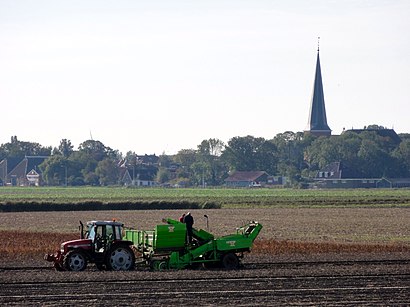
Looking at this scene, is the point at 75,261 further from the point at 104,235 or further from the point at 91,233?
the point at 104,235

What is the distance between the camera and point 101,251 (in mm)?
30891

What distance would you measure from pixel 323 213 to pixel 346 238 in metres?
24.5

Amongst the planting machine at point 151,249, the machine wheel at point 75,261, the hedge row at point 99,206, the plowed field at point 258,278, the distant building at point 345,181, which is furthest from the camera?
the distant building at point 345,181

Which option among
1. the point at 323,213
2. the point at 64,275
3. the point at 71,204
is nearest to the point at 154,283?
the point at 64,275

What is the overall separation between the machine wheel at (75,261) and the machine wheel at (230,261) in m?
4.31

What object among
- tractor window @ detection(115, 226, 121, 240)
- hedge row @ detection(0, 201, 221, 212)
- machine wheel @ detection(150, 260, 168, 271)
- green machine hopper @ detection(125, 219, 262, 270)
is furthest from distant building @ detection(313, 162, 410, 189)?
tractor window @ detection(115, 226, 121, 240)

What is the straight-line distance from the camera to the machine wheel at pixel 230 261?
104 ft

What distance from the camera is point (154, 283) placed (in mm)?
27312

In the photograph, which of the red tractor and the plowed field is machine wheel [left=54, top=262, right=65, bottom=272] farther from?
the plowed field

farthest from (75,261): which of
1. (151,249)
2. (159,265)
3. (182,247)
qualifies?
(182,247)

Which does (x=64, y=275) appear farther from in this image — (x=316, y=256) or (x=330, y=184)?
(x=330, y=184)

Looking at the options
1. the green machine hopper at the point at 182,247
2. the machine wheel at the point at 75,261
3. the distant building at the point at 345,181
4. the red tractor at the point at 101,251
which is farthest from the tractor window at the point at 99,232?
the distant building at the point at 345,181

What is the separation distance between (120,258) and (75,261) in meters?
1.34

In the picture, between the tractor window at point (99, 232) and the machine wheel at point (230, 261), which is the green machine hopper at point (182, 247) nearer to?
the machine wheel at point (230, 261)
